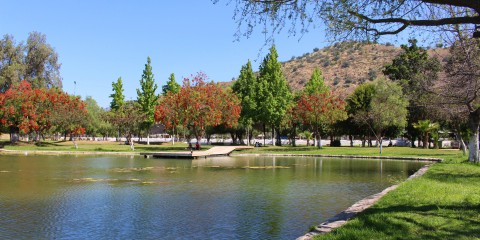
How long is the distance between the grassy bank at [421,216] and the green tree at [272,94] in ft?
141

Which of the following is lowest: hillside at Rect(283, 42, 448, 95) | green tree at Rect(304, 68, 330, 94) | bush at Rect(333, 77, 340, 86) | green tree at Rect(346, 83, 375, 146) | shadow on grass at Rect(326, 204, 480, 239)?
shadow on grass at Rect(326, 204, 480, 239)

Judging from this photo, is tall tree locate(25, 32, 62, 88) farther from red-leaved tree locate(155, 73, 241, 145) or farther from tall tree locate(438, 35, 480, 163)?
tall tree locate(438, 35, 480, 163)

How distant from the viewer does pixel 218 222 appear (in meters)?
12.5

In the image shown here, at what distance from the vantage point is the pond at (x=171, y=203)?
1148 centimetres

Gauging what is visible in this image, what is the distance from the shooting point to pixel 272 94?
59312mm

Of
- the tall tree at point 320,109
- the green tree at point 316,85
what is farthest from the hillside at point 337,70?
the tall tree at point 320,109

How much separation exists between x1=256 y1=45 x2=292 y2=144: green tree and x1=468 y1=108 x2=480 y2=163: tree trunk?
32.7 m

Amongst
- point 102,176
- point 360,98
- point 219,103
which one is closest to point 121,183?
point 102,176

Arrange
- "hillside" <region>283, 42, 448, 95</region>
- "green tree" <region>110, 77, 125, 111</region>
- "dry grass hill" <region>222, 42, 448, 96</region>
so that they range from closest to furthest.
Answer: "green tree" <region>110, 77, 125, 111</region>, "dry grass hill" <region>222, 42, 448, 96</region>, "hillside" <region>283, 42, 448, 95</region>

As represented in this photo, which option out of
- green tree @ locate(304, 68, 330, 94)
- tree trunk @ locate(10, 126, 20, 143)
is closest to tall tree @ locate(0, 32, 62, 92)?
tree trunk @ locate(10, 126, 20, 143)

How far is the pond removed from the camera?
11.5 m

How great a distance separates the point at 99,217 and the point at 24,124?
46001 millimetres

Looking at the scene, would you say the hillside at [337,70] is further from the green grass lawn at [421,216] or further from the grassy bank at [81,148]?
the green grass lawn at [421,216]

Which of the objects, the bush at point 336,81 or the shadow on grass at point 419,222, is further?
the bush at point 336,81
